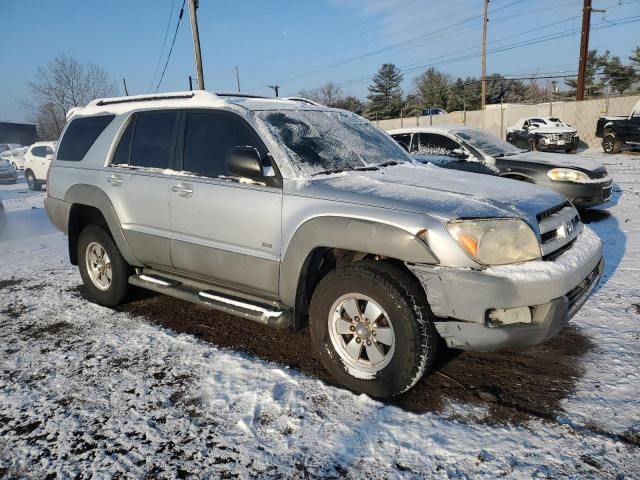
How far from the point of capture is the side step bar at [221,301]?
10.6 feet

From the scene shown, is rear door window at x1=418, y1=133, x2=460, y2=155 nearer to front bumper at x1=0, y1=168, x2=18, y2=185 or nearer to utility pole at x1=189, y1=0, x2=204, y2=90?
utility pole at x1=189, y1=0, x2=204, y2=90

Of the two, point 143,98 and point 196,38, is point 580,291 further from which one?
point 196,38

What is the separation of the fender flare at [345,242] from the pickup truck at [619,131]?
1861cm

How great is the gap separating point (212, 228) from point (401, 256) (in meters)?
1.58

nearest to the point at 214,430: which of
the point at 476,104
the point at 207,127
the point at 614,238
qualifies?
the point at 207,127

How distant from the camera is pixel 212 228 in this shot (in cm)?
358

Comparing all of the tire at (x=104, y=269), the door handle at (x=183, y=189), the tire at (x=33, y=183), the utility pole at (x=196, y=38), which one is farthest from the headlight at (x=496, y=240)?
the tire at (x=33, y=183)

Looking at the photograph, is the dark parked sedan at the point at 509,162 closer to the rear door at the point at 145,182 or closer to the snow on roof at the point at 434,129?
the snow on roof at the point at 434,129

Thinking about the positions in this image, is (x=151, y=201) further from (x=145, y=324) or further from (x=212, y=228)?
(x=145, y=324)

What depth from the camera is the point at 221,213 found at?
3.50m

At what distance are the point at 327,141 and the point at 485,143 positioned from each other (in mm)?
5111

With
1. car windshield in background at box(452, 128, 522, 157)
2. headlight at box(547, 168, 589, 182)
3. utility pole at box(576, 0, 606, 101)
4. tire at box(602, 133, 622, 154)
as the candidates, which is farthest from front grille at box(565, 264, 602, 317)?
utility pole at box(576, 0, 606, 101)

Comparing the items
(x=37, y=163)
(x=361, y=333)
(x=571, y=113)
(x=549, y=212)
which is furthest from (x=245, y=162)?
(x=571, y=113)

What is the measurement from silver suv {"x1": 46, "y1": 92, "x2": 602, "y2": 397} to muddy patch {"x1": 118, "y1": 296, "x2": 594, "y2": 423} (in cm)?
31
